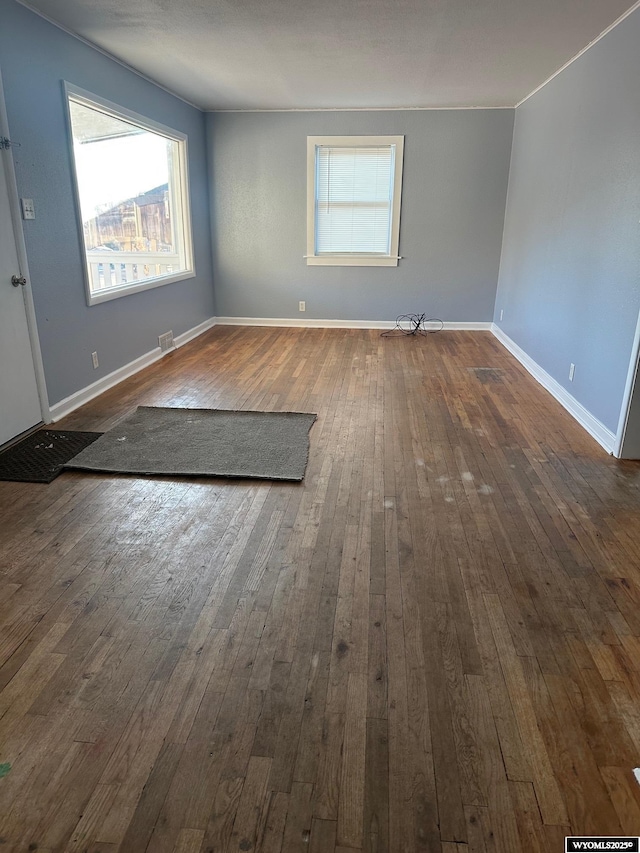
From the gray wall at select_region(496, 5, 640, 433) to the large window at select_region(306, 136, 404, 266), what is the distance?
62.0 inches

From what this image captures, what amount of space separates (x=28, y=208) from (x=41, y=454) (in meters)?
1.52

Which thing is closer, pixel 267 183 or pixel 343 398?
pixel 343 398

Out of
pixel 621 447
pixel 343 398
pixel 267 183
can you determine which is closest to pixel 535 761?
pixel 621 447

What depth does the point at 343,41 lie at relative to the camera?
3852mm

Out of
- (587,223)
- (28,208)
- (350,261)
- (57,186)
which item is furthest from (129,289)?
(587,223)

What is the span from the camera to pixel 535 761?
1447 millimetres

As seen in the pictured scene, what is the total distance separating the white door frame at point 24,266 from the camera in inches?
127

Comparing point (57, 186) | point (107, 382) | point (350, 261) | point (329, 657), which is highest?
point (57, 186)

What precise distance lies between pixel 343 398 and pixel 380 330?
284 cm

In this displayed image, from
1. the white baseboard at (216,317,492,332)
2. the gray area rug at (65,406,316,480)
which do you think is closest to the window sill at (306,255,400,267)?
the white baseboard at (216,317,492,332)

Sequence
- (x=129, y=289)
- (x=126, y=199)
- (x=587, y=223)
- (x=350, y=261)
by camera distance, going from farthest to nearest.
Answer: (x=350, y=261), (x=126, y=199), (x=129, y=289), (x=587, y=223)

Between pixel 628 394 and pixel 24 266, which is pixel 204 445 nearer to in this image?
pixel 24 266

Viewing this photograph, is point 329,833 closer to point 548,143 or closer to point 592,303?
point 592,303

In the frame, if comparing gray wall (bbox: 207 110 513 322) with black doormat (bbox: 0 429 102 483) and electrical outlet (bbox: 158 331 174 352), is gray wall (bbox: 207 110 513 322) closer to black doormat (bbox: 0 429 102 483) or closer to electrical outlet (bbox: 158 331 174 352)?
electrical outlet (bbox: 158 331 174 352)
